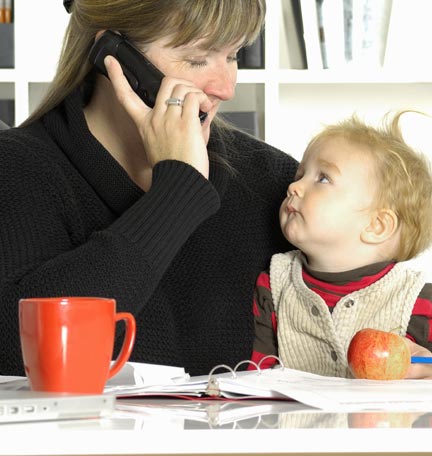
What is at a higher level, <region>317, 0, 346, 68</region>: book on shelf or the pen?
<region>317, 0, 346, 68</region>: book on shelf

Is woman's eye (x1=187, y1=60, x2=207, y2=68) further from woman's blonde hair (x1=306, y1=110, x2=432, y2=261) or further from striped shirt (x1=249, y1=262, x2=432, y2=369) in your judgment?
striped shirt (x1=249, y1=262, x2=432, y2=369)

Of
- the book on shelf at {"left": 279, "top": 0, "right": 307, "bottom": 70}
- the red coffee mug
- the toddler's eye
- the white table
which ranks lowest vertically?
the white table

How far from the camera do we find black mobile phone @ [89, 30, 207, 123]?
1495mm

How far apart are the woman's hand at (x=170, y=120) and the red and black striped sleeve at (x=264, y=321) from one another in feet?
1.14

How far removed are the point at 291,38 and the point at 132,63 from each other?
128 cm

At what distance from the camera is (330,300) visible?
1.55m

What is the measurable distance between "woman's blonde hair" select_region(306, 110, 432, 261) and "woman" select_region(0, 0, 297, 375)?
0.20 meters

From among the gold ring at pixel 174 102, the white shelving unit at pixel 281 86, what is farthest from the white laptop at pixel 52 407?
the white shelving unit at pixel 281 86

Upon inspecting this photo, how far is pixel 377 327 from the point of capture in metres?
1.51

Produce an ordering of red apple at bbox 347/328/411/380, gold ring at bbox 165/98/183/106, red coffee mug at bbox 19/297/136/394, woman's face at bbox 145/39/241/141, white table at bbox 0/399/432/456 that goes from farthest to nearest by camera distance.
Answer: woman's face at bbox 145/39/241/141 < gold ring at bbox 165/98/183/106 < red apple at bbox 347/328/411/380 < red coffee mug at bbox 19/297/136/394 < white table at bbox 0/399/432/456

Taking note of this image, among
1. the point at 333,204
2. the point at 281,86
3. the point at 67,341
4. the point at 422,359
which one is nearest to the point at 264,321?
the point at 333,204

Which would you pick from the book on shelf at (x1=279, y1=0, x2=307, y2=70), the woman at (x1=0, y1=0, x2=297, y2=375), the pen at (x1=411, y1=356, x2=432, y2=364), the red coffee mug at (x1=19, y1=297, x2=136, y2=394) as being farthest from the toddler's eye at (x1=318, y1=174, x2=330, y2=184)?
the book on shelf at (x1=279, y1=0, x2=307, y2=70)

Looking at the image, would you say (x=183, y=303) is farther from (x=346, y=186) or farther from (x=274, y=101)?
(x=274, y=101)

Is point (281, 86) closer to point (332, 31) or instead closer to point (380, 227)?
point (332, 31)
